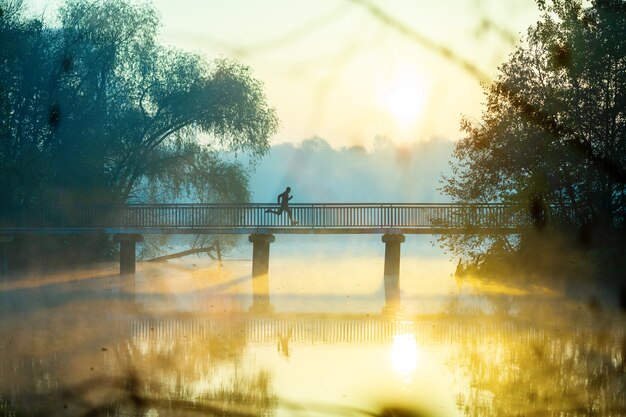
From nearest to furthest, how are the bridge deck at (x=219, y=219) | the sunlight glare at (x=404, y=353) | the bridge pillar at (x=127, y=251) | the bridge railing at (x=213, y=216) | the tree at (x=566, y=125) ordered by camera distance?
the sunlight glare at (x=404, y=353), the tree at (x=566, y=125), the bridge deck at (x=219, y=219), the bridge railing at (x=213, y=216), the bridge pillar at (x=127, y=251)

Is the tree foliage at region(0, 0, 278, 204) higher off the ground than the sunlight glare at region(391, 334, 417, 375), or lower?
higher

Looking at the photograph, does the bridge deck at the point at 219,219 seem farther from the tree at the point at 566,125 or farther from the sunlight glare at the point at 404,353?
the sunlight glare at the point at 404,353

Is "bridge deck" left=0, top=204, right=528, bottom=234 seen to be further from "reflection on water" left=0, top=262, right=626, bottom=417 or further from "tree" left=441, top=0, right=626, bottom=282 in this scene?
"reflection on water" left=0, top=262, right=626, bottom=417

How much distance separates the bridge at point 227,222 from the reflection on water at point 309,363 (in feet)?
47.1

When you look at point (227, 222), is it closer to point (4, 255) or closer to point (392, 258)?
point (392, 258)

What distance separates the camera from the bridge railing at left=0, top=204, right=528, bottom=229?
142ft

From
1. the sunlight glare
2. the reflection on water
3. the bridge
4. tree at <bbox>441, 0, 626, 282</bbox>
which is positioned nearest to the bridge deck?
the bridge

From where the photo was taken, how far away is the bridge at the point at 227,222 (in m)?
43.0

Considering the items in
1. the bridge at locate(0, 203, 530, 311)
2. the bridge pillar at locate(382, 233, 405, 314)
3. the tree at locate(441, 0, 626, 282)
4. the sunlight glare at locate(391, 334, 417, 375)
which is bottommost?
the sunlight glare at locate(391, 334, 417, 375)

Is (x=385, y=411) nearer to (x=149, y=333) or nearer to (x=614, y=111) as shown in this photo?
(x=149, y=333)

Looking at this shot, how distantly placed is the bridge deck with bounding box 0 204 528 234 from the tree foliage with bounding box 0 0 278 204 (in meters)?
1.23

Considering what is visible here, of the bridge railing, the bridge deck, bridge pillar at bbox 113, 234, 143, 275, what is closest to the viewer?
the bridge deck

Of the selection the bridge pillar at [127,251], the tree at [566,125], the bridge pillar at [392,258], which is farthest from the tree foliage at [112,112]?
the tree at [566,125]

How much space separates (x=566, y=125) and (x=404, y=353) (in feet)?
53.0
